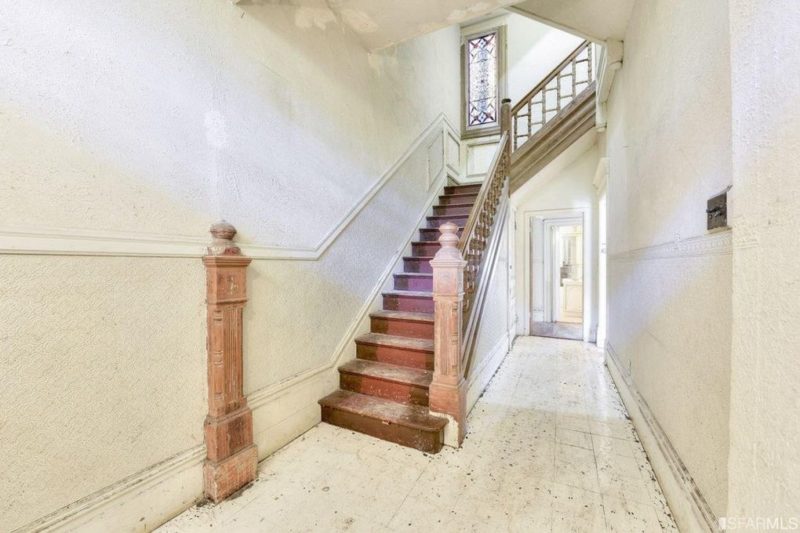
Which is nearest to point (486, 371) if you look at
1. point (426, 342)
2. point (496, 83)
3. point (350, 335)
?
point (426, 342)

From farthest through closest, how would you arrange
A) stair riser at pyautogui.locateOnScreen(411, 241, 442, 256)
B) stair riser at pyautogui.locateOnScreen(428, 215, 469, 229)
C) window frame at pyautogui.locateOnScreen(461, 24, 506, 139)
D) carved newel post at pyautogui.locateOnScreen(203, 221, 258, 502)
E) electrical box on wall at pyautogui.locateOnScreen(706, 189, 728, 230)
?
window frame at pyautogui.locateOnScreen(461, 24, 506, 139) < stair riser at pyautogui.locateOnScreen(428, 215, 469, 229) < stair riser at pyautogui.locateOnScreen(411, 241, 442, 256) < carved newel post at pyautogui.locateOnScreen(203, 221, 258, 502) < electrical box on wall at pyautogui.locateOnScreen(706, 189, 728, 230)

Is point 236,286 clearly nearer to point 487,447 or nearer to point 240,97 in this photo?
point 240,97

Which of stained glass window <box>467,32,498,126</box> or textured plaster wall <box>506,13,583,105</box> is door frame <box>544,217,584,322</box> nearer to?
stained glass window <box>467,32,498,126</box>

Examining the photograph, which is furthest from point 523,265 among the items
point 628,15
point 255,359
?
point 255,359

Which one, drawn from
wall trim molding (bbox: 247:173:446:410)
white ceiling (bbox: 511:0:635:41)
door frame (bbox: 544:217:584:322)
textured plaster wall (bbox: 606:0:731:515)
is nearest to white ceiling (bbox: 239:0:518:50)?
white ceiling (bbox: 511:0:635:41)

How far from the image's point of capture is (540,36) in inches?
199

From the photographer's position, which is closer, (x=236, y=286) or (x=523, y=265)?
(x=236, y=286)

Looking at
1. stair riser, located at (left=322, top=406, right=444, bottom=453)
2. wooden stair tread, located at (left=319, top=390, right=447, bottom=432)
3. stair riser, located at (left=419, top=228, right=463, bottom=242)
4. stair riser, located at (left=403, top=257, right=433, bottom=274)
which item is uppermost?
stair riser, located at (left=419, top=228, right=463, bottom=242)

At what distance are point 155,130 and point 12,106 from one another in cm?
39

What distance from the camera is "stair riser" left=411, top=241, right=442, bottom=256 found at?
3385 millimetres

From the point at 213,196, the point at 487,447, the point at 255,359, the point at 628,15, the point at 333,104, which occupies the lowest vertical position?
the point at 487,447

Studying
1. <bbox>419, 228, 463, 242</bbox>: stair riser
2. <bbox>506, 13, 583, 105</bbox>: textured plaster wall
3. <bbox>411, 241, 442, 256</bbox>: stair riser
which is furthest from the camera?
<bbox>506, 13, 583, 105</bbox>: textured plaster wall

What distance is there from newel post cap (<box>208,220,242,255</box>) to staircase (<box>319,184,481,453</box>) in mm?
1206

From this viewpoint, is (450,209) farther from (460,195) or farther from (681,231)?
(681,231)
